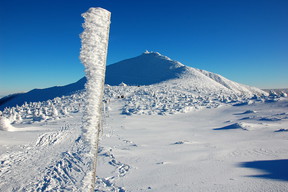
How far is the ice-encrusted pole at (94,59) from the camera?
39.4 inches

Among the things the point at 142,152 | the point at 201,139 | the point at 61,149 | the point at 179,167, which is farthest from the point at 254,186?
the point at 61,149

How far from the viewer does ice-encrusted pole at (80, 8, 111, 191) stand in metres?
1.00

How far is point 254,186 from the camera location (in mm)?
4199

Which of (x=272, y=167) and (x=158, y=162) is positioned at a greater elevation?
(x=272, y=167)

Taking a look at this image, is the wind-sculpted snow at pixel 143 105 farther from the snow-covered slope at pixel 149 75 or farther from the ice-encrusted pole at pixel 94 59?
the snow-covered slope at pixel 149 75

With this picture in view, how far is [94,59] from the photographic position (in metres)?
1.00

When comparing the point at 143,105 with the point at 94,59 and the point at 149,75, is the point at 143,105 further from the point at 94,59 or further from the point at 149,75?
the point at 149,75

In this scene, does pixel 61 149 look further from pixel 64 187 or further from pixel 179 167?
pixel 179 167

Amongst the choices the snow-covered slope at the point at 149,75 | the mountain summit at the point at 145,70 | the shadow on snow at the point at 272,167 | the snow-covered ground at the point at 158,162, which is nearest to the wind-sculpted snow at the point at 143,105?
the snow-covered ground at the point at 158,162

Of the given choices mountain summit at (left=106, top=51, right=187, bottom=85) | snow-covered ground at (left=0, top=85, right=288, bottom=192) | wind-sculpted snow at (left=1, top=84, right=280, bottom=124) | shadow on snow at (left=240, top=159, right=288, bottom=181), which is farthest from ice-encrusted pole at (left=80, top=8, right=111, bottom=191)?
mountain summit at (left=106, top=51, right=187, bottom=85)

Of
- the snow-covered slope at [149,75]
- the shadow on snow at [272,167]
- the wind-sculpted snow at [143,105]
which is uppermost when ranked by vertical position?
the snow-covered slope at [149,75]

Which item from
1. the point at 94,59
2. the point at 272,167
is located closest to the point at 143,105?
the point at 272,167

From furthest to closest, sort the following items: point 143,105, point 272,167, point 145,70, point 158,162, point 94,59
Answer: point 145,70 < point 143,105 < point 158,162 < point 272,167 < point 94,59

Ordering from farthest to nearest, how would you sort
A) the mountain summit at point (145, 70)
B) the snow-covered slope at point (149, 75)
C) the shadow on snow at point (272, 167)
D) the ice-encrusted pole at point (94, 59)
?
the mountain summit at point (145, 70) → the snow-covered slope at point (149, 75) → the shadow on snow at point (272, 167) → the ice-encrusted pole at point (94, 59)
